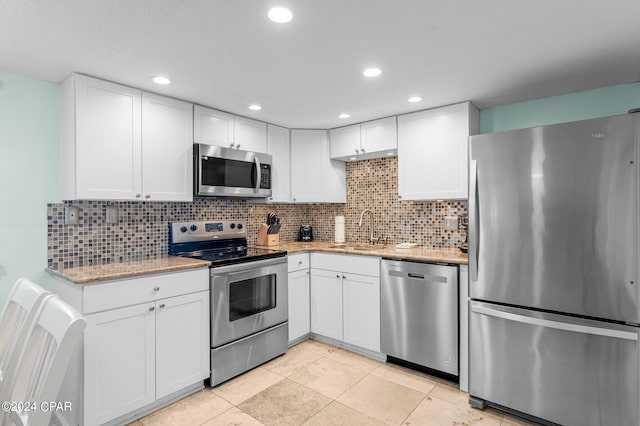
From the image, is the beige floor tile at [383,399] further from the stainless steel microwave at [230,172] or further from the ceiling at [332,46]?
the ceiling at [332,46]

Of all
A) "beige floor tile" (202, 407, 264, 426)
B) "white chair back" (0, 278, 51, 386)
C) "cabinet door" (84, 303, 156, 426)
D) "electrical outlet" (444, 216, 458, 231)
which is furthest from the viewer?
"electrical outlet" (444, 216, 458, 231)

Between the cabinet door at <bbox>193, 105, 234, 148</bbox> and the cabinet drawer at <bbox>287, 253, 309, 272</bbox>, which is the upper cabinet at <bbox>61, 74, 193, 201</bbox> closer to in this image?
the cabinet door at <bbox>193, 105, 234, 148</bbox>

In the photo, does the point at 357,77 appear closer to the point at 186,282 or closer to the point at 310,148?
the point at 310,148

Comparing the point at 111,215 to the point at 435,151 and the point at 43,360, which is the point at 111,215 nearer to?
the point at 43,360

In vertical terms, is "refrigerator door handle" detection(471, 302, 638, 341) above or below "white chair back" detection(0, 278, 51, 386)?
below

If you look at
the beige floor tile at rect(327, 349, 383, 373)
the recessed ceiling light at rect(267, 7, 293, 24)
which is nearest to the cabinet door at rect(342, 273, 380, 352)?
the beige floor tile at rect(327, 349, 383, 373)

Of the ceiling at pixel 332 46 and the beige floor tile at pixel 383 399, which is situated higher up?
the ceiling at pixel 332 46

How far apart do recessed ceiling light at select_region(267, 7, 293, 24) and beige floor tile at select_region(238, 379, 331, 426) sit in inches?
90.3

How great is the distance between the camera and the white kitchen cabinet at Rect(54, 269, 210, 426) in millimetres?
1950

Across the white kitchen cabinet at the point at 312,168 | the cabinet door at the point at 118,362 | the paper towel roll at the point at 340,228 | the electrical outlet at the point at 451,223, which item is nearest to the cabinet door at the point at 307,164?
the white kitchen cabinet at the point at 312,168

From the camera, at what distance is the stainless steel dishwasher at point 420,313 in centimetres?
252

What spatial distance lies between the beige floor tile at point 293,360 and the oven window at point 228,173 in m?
1.61

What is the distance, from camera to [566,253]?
1925 mm

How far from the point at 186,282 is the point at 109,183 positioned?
0.88 m
